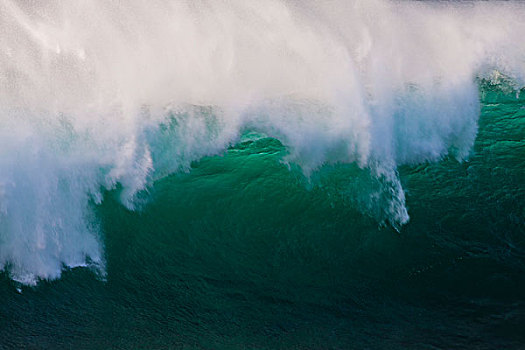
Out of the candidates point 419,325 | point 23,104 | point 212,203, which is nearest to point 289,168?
point 212,203

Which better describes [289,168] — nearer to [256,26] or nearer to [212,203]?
[212,203]

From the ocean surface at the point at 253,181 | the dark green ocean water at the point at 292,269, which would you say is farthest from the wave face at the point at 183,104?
the dark green ocean water at the point at 292,269

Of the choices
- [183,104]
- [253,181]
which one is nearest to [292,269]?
[253,181]

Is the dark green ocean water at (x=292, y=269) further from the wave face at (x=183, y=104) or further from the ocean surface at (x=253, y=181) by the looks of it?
the wave face at (x=183, y=104)

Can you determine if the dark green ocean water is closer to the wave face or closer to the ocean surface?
the ocean surface

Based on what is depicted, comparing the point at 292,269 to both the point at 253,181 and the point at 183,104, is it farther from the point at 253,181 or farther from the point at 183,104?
the point at 183,104

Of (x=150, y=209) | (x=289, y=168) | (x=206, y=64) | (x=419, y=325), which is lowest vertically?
(x=419, y=325)

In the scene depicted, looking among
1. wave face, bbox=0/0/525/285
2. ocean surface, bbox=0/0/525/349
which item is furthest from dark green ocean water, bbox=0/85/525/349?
wave face, bbox=0/0/525/285
